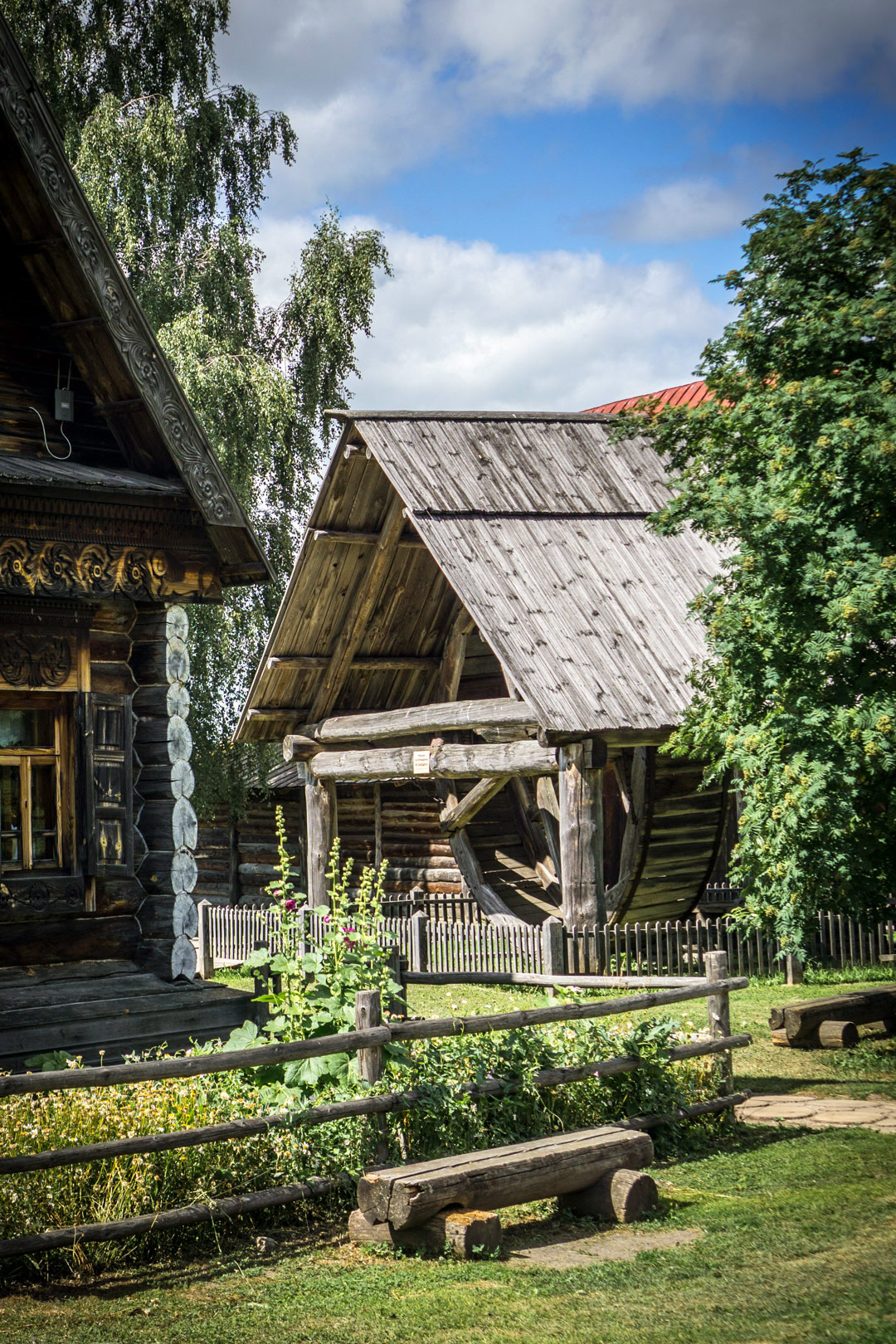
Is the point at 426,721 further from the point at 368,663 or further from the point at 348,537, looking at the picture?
the point at 348,537

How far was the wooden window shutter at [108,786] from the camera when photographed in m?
9.80

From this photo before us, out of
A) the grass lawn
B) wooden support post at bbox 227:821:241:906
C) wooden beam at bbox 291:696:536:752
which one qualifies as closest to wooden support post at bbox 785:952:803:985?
wooden beam at bbox 291:696:536:752

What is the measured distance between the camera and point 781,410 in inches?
446

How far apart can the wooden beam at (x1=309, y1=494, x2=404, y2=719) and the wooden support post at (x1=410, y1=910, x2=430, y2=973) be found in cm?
362

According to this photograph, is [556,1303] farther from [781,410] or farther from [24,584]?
[781,410]

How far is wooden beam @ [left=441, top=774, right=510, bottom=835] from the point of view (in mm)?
17806

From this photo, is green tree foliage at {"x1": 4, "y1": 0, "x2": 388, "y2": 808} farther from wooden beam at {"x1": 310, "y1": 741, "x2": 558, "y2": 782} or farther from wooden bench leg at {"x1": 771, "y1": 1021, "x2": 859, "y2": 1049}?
wooden bench leg at {"x1": 771, "y1": 1021, "x2": 859, "y2": 1049}

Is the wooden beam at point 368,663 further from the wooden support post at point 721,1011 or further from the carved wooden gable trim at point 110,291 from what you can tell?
the wooden support post at point 721,1011

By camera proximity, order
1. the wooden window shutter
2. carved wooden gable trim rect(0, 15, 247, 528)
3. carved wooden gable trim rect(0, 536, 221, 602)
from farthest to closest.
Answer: the wooden window shutter → carved wooden gable trim rect(0, 536, 221, 602) → carved wooden gable trim rect(0, 15, 247, 528)

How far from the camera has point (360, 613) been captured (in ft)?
59.8

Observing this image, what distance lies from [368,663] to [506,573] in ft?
12.0

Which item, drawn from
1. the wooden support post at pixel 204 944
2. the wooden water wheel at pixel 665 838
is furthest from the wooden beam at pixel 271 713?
the wooden water wheel at pixel 665 838


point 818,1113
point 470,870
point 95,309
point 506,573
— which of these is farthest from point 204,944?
point 818,1113

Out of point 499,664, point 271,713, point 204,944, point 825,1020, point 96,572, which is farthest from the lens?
point 204,944
